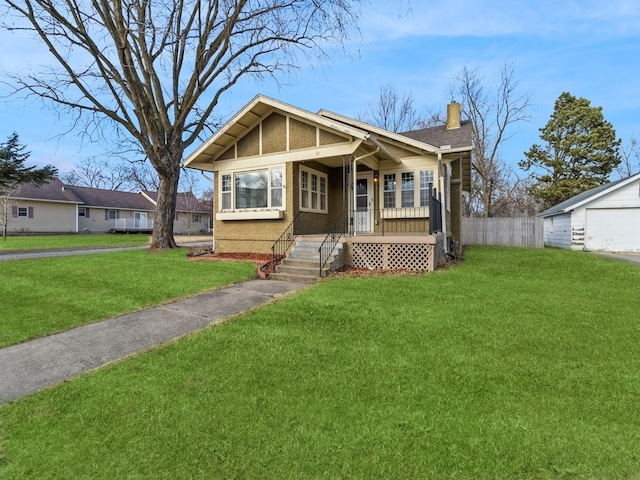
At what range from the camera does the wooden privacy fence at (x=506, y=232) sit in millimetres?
19078

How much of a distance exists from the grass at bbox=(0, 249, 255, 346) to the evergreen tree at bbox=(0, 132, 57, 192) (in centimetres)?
1189

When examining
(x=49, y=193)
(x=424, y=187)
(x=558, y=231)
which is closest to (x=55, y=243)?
(x=49, y=193)

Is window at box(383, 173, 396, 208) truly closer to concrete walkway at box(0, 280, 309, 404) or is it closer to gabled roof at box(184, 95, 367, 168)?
gabled roof at box(184, 95, 367, 168)

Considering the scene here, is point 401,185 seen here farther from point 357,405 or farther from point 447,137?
point 357,405

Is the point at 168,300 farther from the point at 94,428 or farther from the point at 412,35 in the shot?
the point at 412,35

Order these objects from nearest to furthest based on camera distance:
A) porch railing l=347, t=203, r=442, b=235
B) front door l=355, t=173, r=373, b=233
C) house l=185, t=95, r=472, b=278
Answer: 1. house l=185, t=95, r=472, b=278
2. porch railing l=347, t=203, r=442, b=235
3. front door l=355, t=173, r=373, b=233

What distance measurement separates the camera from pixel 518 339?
4.27 metres

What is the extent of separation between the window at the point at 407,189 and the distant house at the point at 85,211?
2836 centimetres

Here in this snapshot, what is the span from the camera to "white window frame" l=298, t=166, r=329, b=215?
460 inches

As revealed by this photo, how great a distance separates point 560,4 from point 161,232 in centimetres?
1597

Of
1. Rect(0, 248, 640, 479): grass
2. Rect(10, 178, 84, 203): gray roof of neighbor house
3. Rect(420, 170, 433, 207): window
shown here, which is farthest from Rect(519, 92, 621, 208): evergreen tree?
Rect(10, 178, 84, 203): gray roof of neighbor house

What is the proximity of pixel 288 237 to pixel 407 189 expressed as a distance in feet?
15.1

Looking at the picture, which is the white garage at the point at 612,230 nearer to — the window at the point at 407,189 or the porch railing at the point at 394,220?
the porch railing at the point at 394,220

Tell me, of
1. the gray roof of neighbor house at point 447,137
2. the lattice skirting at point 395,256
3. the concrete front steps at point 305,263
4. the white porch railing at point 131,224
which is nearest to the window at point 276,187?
the concrete front steps at point 305,263
